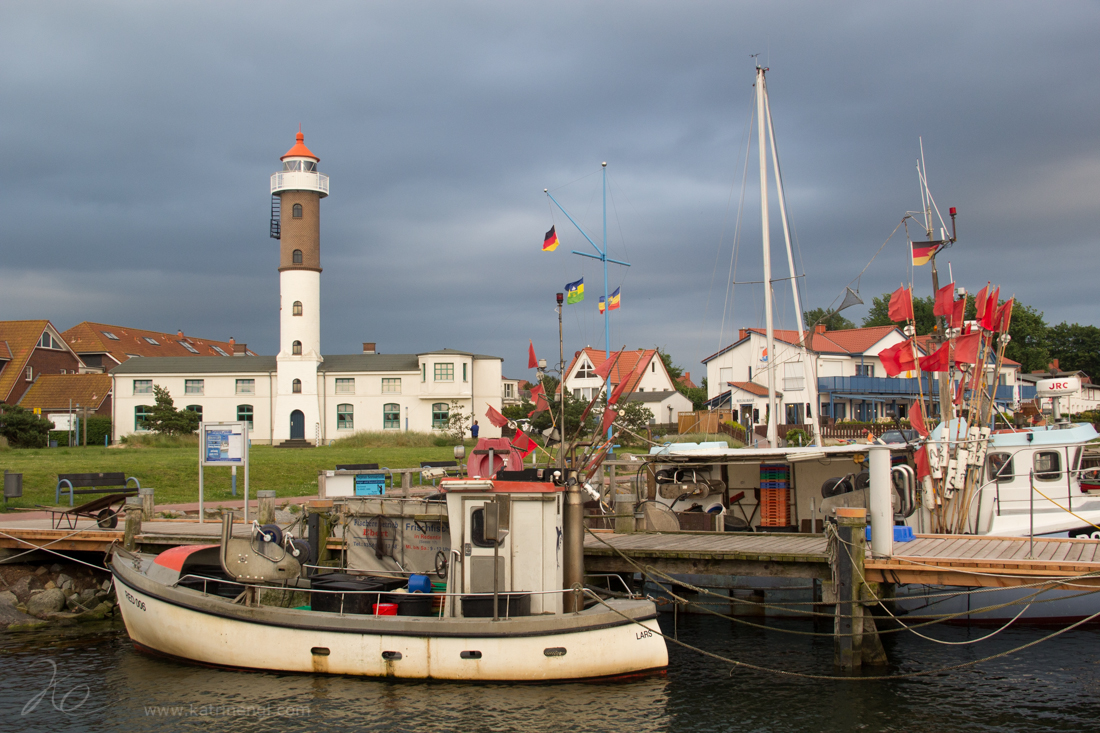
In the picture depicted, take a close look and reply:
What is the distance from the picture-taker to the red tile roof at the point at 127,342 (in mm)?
77062

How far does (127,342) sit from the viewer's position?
264 feet

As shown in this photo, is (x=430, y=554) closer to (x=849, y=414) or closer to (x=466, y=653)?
(x=466, y=653)

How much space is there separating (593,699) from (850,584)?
13.5ft

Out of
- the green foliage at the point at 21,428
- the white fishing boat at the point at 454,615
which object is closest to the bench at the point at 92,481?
the white fishing boat at the point at 454,615

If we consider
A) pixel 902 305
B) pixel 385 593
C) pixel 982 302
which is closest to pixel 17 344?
pixel 385 593

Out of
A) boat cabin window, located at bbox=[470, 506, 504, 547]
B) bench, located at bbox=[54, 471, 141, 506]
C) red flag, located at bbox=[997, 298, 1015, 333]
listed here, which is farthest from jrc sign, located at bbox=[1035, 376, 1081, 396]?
bench, located at bbox=[54, 471, 141, 506]

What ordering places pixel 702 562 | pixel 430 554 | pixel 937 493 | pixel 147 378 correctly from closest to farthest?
pixel 702 562 < pixel 430 554 < pixel 937 493 < pixel 147 378

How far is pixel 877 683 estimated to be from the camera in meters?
13.2

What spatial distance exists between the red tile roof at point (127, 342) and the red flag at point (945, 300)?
73.4 metres

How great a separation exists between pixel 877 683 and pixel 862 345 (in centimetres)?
5610

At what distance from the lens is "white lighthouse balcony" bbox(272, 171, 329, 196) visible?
195ft

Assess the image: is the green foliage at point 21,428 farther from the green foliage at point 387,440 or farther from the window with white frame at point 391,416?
the window with white frame at point 391,416

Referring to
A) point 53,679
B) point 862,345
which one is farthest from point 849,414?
point 53,679

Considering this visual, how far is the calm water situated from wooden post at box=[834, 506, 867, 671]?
51cm
